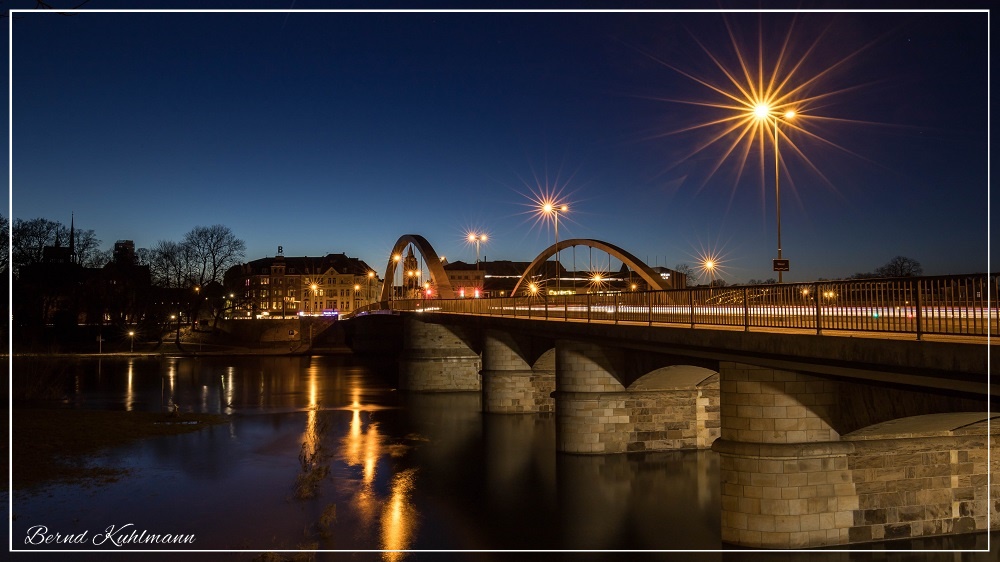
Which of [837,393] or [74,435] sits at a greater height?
[837,393]

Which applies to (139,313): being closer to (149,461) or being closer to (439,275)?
(439,275)

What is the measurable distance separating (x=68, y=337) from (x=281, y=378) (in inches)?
1392

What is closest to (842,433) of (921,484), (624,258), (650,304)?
(921,484)

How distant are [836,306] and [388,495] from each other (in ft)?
45.6

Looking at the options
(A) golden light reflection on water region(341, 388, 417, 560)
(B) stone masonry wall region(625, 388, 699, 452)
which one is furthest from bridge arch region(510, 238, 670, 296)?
(A) golden light reflection on water region(341, 388, 417, 560)

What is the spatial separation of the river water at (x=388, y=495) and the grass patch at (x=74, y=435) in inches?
35.3

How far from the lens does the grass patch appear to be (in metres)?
23.2

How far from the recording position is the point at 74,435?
94.3 ft

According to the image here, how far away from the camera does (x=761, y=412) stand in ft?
53.6

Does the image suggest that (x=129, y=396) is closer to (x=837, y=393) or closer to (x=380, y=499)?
(x=380, y=499)

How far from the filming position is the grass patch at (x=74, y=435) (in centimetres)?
2316

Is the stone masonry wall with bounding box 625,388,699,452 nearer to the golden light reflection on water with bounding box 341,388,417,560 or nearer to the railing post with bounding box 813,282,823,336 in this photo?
the golden light reflection on water with bounding box 341,388,417,560

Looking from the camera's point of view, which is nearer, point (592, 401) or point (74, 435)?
point (592, 401)

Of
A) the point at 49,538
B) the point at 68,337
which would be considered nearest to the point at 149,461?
the point at 49,538
